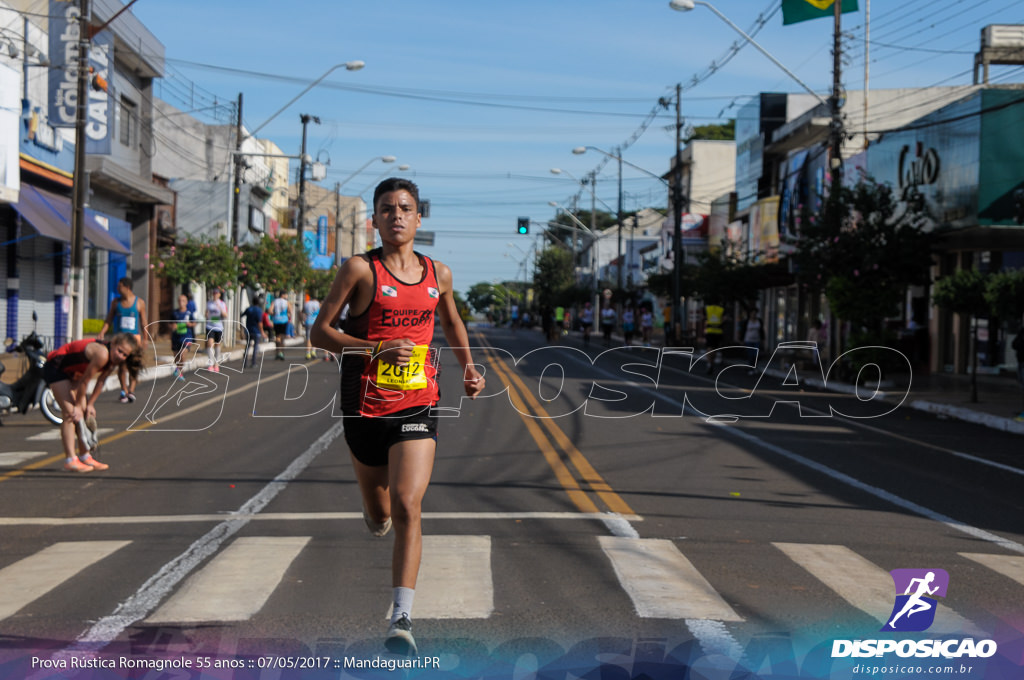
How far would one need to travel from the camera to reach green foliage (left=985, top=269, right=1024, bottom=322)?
67.7ft

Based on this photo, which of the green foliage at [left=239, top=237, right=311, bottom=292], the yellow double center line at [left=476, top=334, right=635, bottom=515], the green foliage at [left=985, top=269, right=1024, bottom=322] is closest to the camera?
the yellow double center line at [left=476, top=334, right=635, bottom=515]

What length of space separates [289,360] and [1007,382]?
20264 mm

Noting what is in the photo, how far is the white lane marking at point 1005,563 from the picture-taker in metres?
7.62

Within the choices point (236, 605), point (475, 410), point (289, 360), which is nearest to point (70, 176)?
point (289, 360)

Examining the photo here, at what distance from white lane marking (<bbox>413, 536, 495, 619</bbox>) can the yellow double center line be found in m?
1.99

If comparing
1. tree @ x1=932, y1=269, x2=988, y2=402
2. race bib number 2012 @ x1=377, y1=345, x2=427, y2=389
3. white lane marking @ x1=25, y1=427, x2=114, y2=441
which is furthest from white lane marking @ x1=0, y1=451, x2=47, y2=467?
tree @ x1=932, y1=269, x2=988, y2=402

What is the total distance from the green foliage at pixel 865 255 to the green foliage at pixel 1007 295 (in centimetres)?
740

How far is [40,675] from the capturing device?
510 cm

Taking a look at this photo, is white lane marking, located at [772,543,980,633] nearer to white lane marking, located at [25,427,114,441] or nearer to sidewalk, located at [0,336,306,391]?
white lane marking, located at [25,427,114,441]

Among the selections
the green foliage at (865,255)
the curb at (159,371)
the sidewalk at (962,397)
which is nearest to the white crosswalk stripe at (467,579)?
the curb at (159,371)

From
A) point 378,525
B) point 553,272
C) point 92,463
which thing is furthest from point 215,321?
point 553,272

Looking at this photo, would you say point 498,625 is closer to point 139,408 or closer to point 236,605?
point 236,605

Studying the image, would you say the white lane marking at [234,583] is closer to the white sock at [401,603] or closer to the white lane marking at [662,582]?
the white sock at [401,603]

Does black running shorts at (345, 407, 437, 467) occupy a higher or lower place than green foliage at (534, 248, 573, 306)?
lower
